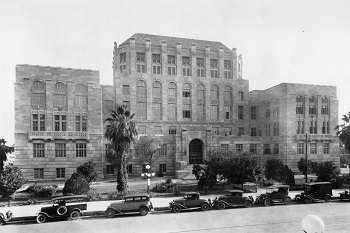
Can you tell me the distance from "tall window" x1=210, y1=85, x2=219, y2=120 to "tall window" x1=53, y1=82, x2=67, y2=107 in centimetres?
2962

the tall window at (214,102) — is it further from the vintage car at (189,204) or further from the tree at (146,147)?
the vintage car at (189,204)

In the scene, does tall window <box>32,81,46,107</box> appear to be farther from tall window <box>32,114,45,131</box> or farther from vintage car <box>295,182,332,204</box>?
vintage car <box>295,182,332,204</box>

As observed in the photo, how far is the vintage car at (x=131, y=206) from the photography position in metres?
20.4

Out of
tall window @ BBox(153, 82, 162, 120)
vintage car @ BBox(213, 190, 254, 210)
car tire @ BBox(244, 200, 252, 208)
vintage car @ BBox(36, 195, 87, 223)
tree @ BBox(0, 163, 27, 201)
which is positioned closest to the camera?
vintage car @ BBox(36, 195, 87, 223)

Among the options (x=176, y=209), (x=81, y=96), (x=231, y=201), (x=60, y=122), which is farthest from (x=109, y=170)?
(x=231, y=201)

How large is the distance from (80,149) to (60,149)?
3.10 meters

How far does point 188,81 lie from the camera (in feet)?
188

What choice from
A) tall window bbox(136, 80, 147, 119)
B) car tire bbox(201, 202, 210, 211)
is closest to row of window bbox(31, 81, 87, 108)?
tall window bbox(136, 80, 147, 119)

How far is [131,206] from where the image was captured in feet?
67.7

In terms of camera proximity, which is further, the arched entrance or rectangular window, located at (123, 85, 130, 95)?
the arched entrance

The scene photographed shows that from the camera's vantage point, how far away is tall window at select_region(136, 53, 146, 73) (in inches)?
2183

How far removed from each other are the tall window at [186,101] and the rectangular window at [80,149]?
844 inches

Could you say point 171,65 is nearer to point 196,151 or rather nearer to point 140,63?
point 140,63

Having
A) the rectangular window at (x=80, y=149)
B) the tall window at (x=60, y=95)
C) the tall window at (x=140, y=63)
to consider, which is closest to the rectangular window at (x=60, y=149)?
the rectangular window at (x=80, y=149)
